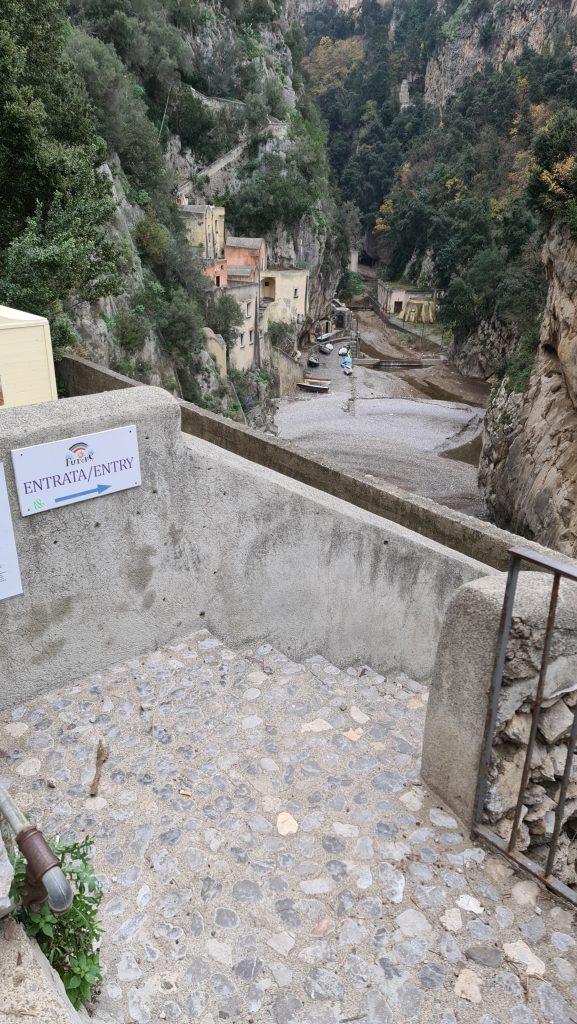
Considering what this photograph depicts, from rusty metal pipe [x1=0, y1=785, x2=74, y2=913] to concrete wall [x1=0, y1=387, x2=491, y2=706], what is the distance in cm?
236

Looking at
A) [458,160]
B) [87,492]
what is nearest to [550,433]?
[87,492]

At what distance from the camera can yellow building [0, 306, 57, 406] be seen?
6301mm

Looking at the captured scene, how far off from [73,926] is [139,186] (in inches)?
1397

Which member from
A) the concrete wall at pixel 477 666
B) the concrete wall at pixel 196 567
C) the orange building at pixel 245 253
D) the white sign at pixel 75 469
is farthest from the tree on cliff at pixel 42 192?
the orange building at pixel 245 253

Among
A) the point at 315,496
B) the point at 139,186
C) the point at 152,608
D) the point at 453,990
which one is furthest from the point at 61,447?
the point at 139,186

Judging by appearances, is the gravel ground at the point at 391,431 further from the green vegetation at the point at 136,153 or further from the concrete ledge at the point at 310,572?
the concrete ledge at the point at 310,572

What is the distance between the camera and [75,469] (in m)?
4.57

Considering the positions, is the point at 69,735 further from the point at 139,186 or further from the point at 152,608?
the point at 139,186

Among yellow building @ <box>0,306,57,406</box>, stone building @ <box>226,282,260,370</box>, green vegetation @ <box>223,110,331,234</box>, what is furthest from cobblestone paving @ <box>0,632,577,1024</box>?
green vegetation @ <box>223,110,331,234</box>

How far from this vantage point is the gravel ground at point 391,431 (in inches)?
1292

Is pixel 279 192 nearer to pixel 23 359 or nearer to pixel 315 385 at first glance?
pixel 315 385

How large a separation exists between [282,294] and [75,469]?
4716cm

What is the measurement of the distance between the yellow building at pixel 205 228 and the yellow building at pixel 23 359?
3671 centimetres

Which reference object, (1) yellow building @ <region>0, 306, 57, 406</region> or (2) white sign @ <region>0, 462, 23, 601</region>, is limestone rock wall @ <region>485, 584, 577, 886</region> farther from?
(1) yellow building @ <region>0, 306, 57, 406</region>
